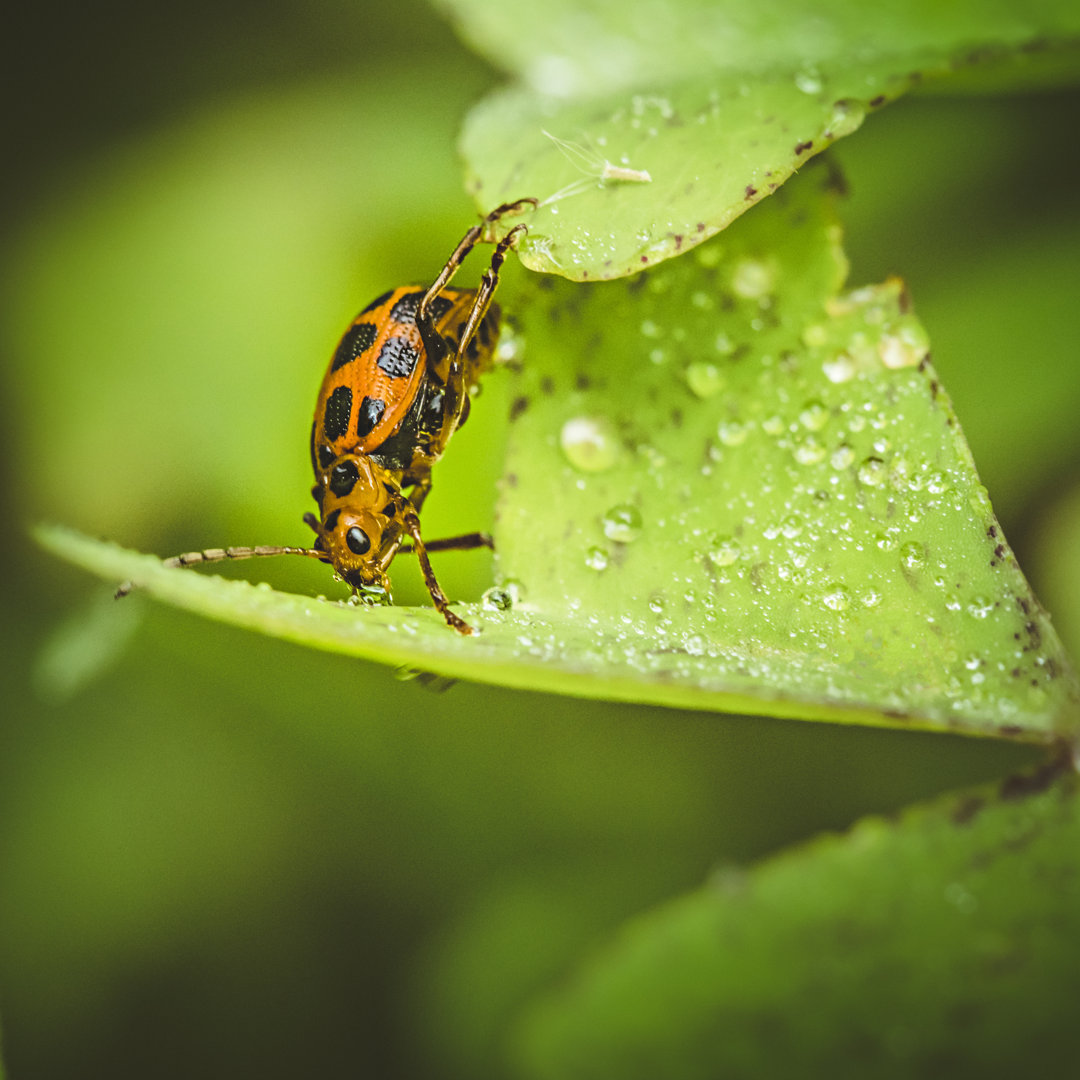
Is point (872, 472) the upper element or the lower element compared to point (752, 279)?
lower

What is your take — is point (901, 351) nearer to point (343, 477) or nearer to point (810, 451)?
point (810, 451)

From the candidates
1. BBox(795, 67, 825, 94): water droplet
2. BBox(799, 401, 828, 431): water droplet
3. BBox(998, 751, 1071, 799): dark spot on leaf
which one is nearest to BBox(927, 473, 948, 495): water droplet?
BBox(799, 401, 828, 431): water droplet

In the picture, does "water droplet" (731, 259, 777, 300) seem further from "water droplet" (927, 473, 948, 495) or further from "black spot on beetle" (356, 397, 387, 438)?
"black spot on beetle" (356, 397, 387, 438)

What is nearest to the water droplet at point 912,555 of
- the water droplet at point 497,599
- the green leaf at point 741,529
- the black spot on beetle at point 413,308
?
the green leaf at point 741,529

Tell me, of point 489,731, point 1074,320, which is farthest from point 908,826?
point 1074,320

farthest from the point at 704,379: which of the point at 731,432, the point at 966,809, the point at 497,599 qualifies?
the point at 966,809

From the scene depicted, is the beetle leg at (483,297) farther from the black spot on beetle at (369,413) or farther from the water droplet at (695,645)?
the water droplet at (695,645)
